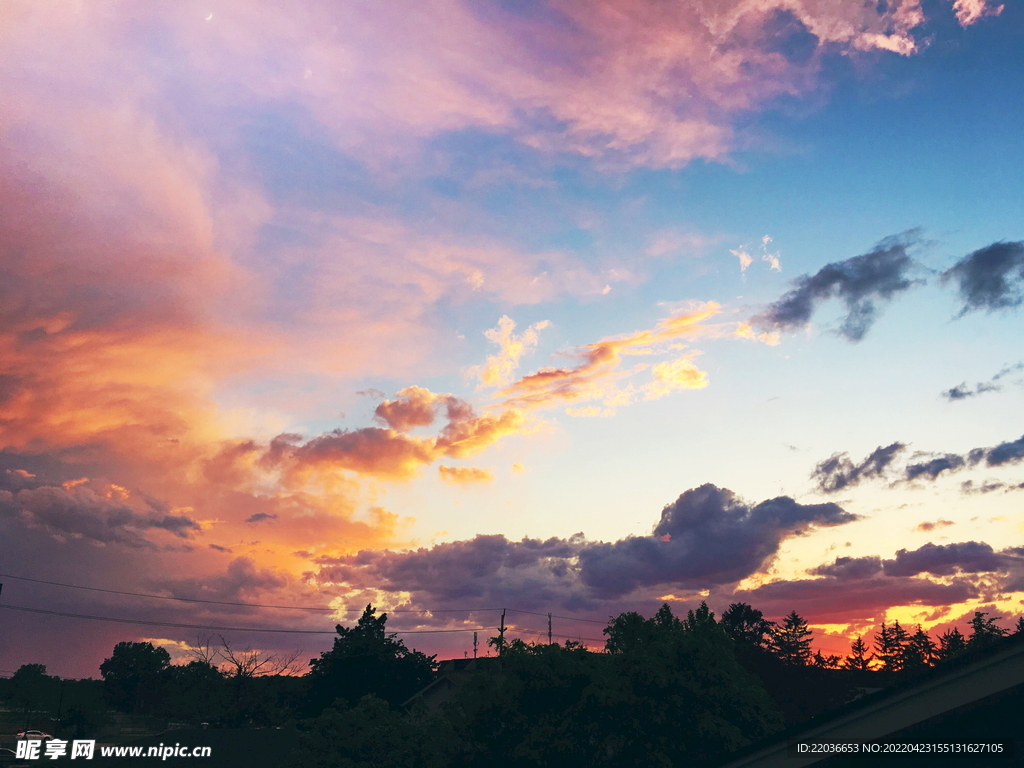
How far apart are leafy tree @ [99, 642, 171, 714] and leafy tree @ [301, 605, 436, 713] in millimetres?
98639

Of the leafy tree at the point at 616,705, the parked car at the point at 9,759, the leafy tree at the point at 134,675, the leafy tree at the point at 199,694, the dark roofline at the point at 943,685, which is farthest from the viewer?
the leafy tree at the point at 134,675

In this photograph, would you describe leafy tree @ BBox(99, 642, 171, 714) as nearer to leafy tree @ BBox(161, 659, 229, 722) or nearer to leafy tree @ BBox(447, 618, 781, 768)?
leafy tree @ BBox(161, 659, 229, 722)

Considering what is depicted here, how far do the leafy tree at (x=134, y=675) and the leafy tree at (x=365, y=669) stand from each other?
98.6 m

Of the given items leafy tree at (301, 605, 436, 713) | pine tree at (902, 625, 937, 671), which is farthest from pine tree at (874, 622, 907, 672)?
leafy tree at (301, 605, 436, 713)

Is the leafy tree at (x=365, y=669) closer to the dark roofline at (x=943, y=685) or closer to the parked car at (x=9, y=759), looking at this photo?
the parked car at (x=9, y=759)

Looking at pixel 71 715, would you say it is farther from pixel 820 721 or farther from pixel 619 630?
pixel 820 721

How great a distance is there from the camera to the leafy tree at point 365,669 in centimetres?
7275

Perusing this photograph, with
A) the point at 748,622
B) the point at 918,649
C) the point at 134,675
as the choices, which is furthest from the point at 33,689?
the point at 918,649

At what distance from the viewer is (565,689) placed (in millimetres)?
21062

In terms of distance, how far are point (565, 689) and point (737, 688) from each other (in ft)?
16.7

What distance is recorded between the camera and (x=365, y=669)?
7475 centimetres

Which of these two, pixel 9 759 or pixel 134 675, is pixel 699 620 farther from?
pixel 134 675

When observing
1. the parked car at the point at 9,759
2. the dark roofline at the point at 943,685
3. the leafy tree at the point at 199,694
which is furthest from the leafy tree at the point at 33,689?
the dark roofline at the point at 943,685

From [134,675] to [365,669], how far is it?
11956 centimetres
